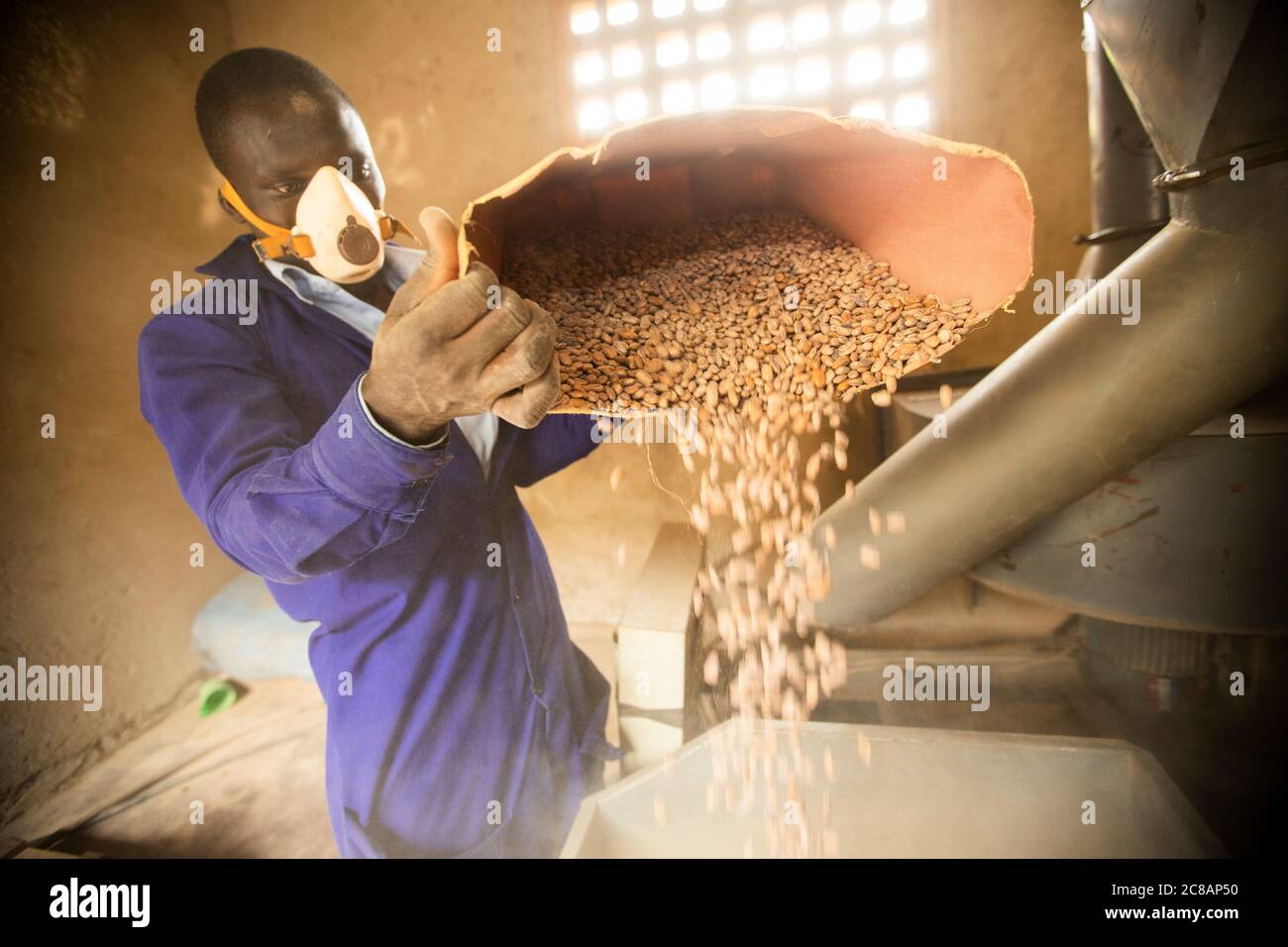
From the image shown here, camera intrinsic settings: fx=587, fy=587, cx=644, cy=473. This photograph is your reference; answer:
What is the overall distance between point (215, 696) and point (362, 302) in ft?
5.96

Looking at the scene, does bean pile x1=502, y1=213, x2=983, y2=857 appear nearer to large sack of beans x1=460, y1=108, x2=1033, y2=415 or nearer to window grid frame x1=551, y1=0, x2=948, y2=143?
large sack of beans x1=460, y1=108, x2=1033, y2=415

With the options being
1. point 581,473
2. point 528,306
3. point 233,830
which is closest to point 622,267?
point 528,306

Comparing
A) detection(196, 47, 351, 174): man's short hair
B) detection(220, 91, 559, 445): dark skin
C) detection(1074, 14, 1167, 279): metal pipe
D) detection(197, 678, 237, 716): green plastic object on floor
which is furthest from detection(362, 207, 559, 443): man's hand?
detection(197, 678, 237, 716): green plastic object on floor

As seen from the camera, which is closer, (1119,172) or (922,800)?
(922,800)

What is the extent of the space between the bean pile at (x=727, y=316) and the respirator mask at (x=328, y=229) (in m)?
0.21

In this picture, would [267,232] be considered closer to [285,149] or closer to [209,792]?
[285,149]

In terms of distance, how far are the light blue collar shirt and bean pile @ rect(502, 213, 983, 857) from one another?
232 millimetres

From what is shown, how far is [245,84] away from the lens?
2.49ft

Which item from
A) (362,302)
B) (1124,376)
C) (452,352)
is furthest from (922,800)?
(362,302)

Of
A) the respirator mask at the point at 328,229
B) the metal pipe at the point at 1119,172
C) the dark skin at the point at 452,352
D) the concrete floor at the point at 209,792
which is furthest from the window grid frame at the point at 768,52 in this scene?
the concrete floor at the point at 209,792

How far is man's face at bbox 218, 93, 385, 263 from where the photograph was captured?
0.76 m

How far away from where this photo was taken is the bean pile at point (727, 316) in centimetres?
68

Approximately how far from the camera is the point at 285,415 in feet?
2.46

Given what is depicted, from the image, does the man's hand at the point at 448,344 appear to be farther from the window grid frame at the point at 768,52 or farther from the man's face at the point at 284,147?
the window grid frame at the point at 768,52
